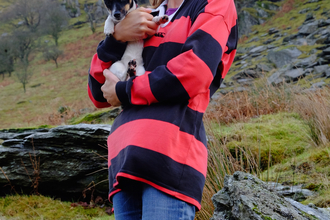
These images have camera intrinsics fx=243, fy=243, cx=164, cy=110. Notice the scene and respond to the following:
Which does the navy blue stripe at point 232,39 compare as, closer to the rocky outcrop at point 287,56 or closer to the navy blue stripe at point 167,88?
the navy blue stripe at point 167,88

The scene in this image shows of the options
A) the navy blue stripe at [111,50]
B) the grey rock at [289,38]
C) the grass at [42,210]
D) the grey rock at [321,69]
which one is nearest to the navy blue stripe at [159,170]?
the navy blue stripe at [111,50]

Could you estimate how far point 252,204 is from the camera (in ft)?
4.07

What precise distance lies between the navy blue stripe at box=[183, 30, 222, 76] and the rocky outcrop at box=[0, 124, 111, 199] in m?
2.99

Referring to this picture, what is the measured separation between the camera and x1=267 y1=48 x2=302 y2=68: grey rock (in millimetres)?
12484

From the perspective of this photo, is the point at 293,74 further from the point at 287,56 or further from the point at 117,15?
the point at 117,15

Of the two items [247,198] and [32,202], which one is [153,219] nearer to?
[247,198]

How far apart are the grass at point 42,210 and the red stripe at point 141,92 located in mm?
2913

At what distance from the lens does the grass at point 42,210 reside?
3.63 metres

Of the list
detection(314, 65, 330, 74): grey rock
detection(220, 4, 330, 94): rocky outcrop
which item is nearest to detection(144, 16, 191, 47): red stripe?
detection(220, 4, 330, 94): rocky outcrop

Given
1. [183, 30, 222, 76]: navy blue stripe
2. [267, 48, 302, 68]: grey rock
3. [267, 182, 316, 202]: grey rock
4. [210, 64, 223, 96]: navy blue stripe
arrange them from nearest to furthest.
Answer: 1. [183, 30, 222, 76]: navy blue stripe
2. [210, 64, 223, 96]: navy blue stripe
3. [267, 182, 316, 202]: grey rock
4. [267, 48, 302, 68]: grey rock

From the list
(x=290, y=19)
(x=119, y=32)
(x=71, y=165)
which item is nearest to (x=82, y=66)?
(x=290, y=19)

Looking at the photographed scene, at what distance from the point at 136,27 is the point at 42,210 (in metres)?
3.52

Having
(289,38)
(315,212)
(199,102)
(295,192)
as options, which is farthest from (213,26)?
(289,38)

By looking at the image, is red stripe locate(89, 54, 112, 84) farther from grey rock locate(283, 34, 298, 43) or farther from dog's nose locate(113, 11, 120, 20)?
grey rock locate(283, 34, 298, 43)
